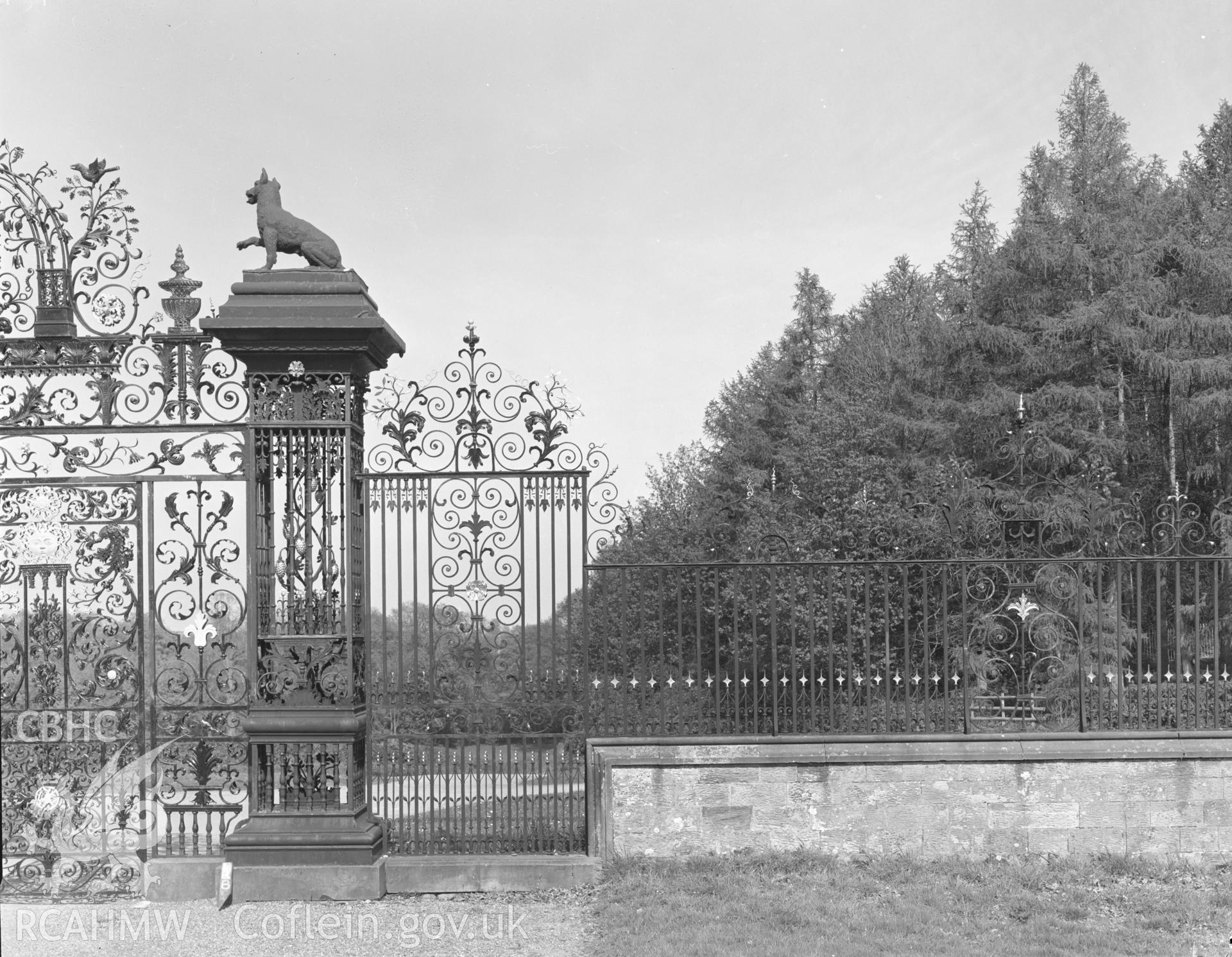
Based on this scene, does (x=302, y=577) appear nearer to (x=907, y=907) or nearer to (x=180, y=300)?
(x=180, y=300)

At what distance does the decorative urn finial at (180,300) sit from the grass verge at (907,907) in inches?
177

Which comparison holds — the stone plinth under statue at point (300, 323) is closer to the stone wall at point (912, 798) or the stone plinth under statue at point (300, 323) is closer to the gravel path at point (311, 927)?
the stone wall at point (912, 798)

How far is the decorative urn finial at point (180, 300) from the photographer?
26.0 ft

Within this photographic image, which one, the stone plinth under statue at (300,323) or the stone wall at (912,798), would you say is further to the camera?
the stone wall at (912,798)

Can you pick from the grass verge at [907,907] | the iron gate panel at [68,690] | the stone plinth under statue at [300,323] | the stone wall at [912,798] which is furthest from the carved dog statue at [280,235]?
the grass verge at [907,907]

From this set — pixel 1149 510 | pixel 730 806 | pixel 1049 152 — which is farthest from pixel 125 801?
pixel 1049 152

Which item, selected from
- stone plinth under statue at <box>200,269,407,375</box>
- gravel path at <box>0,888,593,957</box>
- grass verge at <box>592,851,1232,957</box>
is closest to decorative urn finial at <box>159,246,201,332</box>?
stone plinth under statue at <box>200,269,407,375</box>

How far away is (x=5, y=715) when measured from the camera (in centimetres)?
794

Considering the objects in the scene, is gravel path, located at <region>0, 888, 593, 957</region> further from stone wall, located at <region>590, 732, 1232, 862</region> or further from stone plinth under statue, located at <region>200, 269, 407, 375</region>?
stone plinth under statue, located at <region>200, 269, 407, 375</region>

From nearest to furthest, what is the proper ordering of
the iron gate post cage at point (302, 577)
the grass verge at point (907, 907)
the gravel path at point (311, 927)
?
the grass verge at point (907, 907) < the gravel path at point (311, 927) < the iron gate post cage at point (302, 577)

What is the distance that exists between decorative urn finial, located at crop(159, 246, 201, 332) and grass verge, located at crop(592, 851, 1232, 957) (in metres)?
4.50

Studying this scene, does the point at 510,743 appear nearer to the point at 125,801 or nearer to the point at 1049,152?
the point at 125,801

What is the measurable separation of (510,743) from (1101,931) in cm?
369

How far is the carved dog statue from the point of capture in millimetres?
7902
